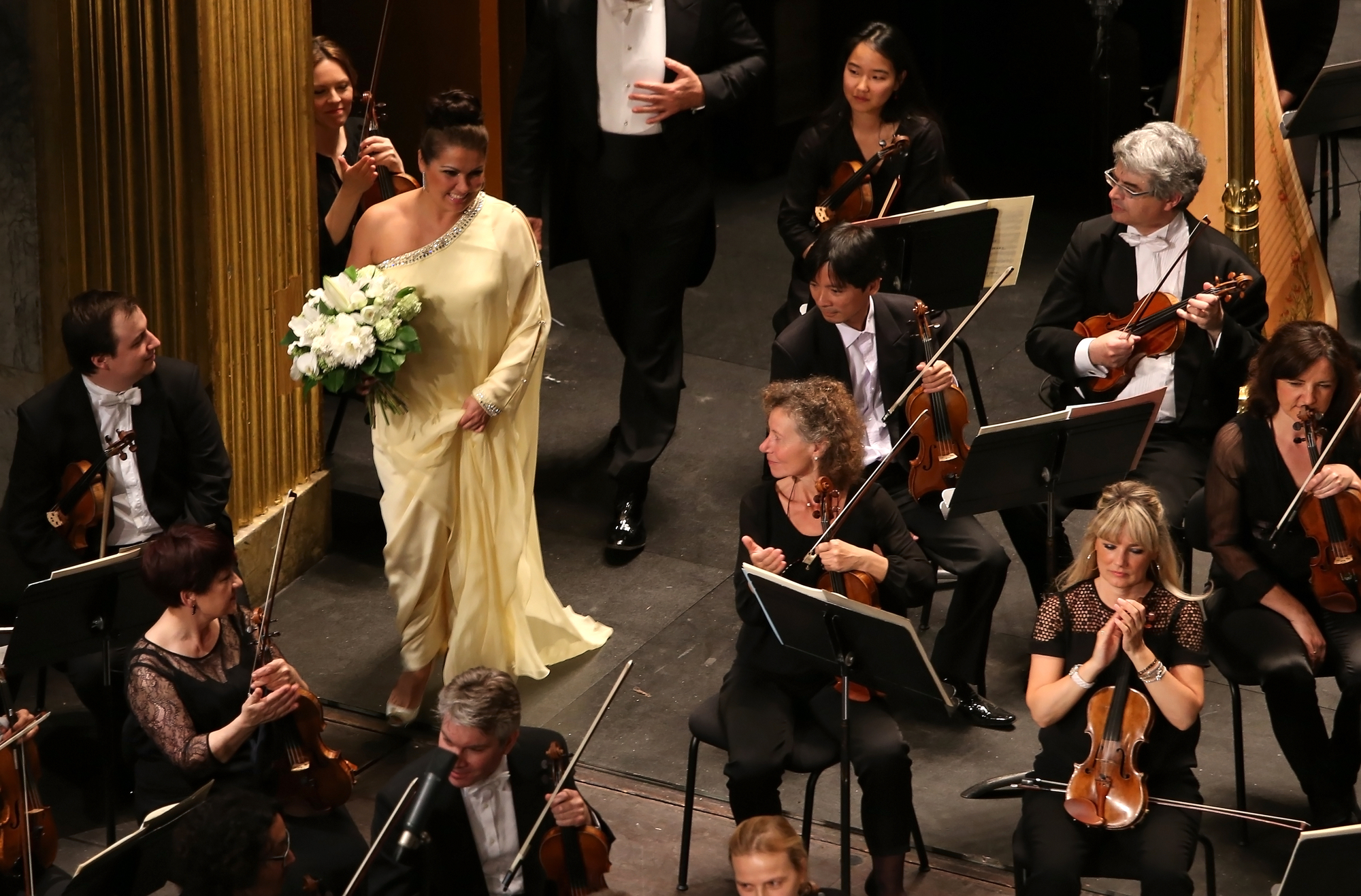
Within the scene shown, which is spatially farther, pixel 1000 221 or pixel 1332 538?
pixel 1000 221

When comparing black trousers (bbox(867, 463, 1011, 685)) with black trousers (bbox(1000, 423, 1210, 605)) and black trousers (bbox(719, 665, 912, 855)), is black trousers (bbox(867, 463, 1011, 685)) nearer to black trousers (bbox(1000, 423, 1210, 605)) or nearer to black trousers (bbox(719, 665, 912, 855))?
black trousers (bbox(1000, 423, 1210, 605))

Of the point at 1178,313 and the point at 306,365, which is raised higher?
the point at 1178,313

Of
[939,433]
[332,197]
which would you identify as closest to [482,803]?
[939,433]

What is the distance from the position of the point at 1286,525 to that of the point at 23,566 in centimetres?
331

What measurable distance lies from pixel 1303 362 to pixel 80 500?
3.14 meters

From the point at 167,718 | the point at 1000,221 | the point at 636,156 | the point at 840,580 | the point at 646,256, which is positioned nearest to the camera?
the point at 167,718

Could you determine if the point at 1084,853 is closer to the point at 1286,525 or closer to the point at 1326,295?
the point at 1286,525

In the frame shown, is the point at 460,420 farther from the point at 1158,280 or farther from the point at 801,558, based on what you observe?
the point at 1158,280

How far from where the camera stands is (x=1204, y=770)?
5.05 metres

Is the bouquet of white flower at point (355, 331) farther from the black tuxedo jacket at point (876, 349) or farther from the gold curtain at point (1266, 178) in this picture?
the gold curtain at point (1266, 178)

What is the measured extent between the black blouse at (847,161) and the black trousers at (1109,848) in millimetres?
2445

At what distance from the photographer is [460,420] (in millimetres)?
5285

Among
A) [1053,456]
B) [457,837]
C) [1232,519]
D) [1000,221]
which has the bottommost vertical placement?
[457,837]

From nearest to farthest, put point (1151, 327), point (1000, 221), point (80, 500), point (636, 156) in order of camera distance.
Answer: point (80, 500), point (1151, 327), point (1000, 221), point (636, 156)
